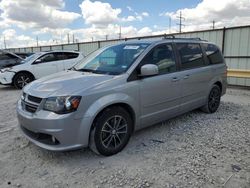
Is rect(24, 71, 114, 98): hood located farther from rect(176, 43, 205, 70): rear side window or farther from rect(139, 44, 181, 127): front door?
rect(176, 43, 205, 70): rear side window

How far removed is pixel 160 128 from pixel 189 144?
82 centimetres

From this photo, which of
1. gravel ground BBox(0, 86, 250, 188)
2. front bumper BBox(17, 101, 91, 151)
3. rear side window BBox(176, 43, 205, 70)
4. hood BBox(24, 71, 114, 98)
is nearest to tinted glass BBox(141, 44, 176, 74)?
rear side window BBox(176, 43, 205, 70)

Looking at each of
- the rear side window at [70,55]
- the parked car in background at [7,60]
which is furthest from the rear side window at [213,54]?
the parked car in background at [7,60]

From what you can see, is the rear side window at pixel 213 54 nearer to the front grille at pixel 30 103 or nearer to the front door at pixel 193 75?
the front door at pixel 193 75

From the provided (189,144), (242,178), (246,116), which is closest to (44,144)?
(189,144)

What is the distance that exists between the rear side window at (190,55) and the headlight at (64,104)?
231cm

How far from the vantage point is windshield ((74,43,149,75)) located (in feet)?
12.1

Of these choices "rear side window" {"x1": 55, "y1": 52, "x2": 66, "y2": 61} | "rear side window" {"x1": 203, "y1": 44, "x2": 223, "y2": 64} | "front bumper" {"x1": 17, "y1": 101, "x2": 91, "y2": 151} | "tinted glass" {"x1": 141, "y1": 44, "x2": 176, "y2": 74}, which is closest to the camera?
"front bumper" {"x1": 17, "y1": 101, "x2": 91, "y2": 151}

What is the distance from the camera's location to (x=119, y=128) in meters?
3.45

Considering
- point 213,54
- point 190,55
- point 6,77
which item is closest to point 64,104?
point 190,55

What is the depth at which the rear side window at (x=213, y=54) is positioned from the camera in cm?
515

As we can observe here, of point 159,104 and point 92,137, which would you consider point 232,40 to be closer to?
point 159,104

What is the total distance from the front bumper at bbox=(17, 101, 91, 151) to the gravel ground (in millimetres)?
340

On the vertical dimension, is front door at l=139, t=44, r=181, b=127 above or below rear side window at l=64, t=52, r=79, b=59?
below
